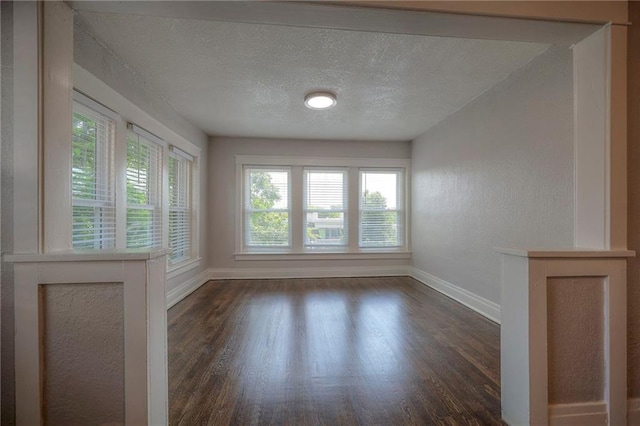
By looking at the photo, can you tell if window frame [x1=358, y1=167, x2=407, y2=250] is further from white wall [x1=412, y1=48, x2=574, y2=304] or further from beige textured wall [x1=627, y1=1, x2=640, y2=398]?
beige textured wall [x1=627, y1=1, x2=640, y2=398]

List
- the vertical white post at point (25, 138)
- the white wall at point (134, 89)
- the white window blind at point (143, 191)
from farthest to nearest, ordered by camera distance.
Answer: the white window blind at point (143, 191) < the white wall at point (134, 89) < the vertical white post at point (25, 138)

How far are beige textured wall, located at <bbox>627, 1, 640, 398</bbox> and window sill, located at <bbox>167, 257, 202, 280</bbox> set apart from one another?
3.79 meters

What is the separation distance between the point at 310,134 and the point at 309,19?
3141 millimetres

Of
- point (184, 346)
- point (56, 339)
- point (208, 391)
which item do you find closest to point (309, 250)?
point (184, 346)

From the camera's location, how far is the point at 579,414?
138 centimetres

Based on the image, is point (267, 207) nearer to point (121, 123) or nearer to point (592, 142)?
point (121, 123)

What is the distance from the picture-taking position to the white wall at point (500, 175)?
2.20 m

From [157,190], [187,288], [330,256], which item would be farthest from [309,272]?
Answer: [157,190]

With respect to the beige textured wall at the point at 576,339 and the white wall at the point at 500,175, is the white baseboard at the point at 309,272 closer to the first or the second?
the white wall at the point at 500,175

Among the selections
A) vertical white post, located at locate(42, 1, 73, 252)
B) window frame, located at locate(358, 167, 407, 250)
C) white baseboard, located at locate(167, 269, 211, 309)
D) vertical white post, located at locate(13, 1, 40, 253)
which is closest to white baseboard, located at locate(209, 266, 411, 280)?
white baseboard, located at locate(167, 269, 211, 309)

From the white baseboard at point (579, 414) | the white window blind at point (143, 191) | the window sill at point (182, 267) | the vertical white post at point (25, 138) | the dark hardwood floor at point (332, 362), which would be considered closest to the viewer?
the vertical white post at point (25, 138)

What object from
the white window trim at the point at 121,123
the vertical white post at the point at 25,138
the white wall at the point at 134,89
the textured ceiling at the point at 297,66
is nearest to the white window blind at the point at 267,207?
the white wall at the point at 134,89

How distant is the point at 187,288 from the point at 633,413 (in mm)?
4157

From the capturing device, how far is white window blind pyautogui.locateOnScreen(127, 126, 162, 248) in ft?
8.85
